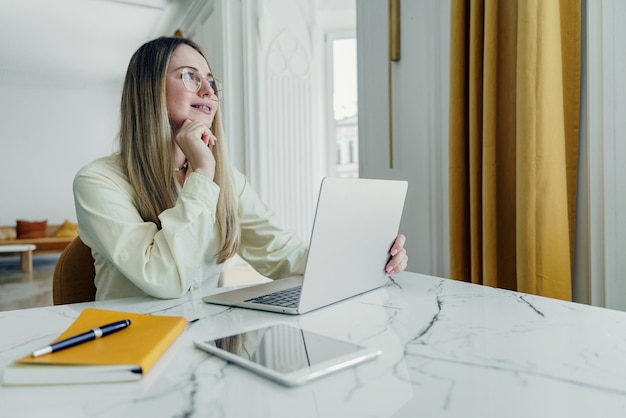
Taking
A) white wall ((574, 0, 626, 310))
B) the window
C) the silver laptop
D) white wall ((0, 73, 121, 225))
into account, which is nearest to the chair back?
the silver laptop

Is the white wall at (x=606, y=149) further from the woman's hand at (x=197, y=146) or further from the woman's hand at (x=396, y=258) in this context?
the woman's hand at (x=197, y=146)

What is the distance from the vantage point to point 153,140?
1.26m

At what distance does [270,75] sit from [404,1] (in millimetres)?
2248

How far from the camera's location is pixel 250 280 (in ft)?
12.5

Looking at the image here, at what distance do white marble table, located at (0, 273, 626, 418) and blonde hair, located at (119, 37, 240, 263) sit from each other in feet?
1.51

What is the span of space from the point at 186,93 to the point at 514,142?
943mm

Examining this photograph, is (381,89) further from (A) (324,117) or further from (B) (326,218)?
(A) (324,117)

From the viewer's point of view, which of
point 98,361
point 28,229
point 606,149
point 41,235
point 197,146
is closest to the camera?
point 98,361

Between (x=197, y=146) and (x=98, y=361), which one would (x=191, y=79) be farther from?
(x=98, y=361)

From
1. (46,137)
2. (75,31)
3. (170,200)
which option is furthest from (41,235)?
(170,200)

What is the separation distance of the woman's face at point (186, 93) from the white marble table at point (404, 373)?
2.20ft

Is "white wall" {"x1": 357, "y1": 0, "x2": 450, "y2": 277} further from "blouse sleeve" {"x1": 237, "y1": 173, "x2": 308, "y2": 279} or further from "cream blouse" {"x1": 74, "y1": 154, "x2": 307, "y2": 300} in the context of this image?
"cream blouse" {"x1": 74, "y1": 154, "x2": 307, "y2": 300}

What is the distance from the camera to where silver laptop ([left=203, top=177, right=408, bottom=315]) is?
77 centimetres

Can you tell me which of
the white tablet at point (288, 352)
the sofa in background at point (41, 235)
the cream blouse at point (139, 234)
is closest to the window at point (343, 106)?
the cream blouse at point (139, 234)
